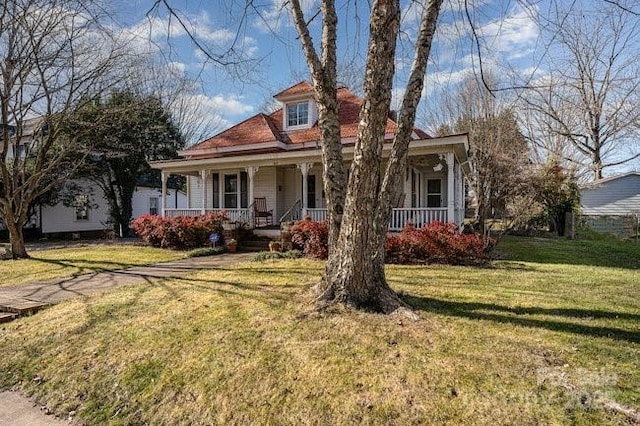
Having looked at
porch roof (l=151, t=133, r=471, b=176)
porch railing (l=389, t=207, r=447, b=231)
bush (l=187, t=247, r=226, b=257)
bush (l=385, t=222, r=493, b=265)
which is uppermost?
porch roof (l=151, t=133, r=471, b=176)

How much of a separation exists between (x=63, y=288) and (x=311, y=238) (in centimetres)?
555

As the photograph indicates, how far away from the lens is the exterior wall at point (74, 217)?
814 inches

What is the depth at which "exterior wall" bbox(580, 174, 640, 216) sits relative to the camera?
22984mm

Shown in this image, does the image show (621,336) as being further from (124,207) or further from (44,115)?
(124,207)

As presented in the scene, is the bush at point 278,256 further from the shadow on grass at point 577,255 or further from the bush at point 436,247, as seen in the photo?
the shadow on grass at point 577,255

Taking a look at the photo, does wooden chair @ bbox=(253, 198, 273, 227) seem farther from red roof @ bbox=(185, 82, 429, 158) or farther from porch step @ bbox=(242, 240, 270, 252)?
red roof @ bbox=(185, 82, 429, 158)

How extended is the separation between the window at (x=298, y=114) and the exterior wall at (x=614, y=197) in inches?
682

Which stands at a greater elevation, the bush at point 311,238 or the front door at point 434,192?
the front door at point 434,192

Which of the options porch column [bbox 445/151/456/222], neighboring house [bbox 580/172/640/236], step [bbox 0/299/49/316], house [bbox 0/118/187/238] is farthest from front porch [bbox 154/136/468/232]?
neighboring house [bbox 580/172/640/236]

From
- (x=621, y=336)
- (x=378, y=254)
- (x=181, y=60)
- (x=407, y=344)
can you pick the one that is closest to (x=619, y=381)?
Answer: (x=621, y=336)

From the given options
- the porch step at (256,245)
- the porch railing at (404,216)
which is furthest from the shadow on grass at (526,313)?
the porch step at (256,245)

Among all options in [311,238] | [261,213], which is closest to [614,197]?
[261,213]

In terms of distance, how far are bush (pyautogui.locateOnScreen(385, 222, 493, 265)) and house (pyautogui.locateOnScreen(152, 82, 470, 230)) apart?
470 cm

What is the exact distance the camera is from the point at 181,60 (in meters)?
7.27
